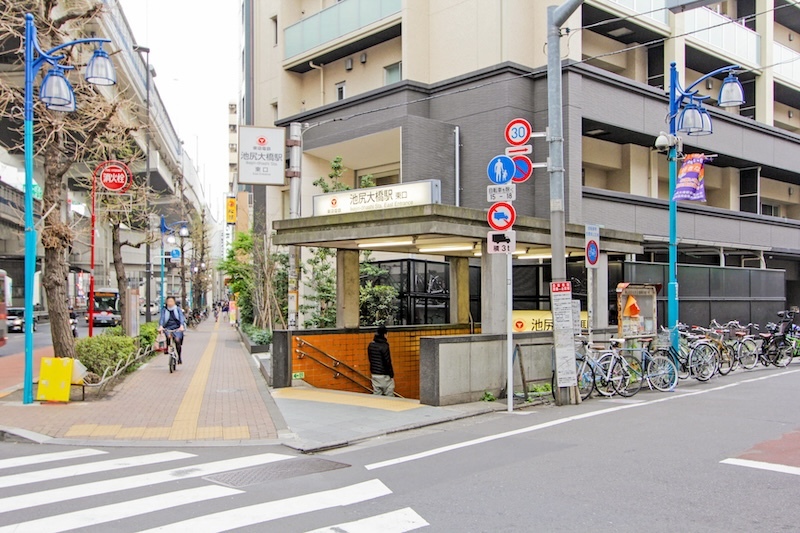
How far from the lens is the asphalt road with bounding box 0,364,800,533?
18.9 ft

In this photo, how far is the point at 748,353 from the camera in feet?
61.2

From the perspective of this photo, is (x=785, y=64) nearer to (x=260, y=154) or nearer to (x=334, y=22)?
(x=334, y=22)

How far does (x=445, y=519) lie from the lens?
579 centimetres

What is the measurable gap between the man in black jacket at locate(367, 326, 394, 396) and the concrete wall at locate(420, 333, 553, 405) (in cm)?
193

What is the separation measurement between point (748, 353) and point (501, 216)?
10.8 metres

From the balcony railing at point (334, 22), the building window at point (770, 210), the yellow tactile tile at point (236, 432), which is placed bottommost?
the yellow tactile tile at point (236, 432)

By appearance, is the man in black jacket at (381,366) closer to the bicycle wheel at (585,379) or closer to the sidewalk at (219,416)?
the sidewalk at (219,416)

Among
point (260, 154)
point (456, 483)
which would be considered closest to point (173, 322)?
point (260, 154)

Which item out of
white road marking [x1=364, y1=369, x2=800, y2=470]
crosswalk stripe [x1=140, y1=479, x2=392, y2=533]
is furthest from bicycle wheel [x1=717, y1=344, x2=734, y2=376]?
crosswalk stripe [x1=140, y1=479, x2=392, y2=533]

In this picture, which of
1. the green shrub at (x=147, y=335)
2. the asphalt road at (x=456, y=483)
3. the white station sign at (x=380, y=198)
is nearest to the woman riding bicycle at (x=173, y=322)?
the green shrub at (x=147, y=335)

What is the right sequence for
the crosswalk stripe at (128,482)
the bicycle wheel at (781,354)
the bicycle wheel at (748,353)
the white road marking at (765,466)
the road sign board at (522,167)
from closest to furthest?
the crosswalk stripe at (128,482), the white road marking at (765,466), the road sign board at (522,167), the bicycle wheel at (748,353), the bicycle wheel at (781,354)

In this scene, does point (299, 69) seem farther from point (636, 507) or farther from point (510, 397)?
point (636, 507)

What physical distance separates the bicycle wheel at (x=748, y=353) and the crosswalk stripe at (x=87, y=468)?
1542 centimetres

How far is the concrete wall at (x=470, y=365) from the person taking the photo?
11602mm
